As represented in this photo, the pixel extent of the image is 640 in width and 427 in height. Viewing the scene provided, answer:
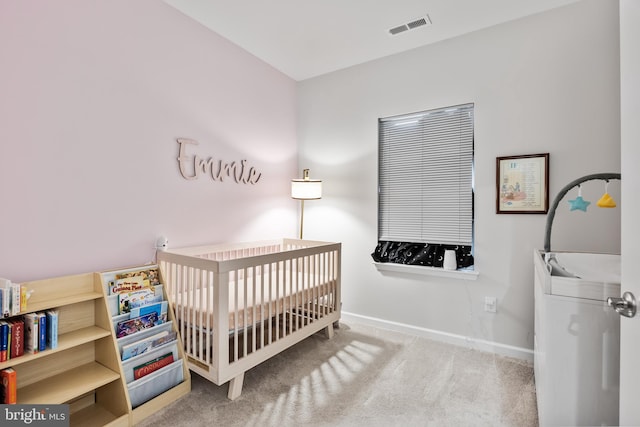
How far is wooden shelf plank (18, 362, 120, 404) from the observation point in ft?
4.89

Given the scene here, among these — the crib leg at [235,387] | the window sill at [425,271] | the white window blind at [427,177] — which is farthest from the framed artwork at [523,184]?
the crib leg at [235,387]

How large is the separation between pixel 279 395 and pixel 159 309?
0.91 meters

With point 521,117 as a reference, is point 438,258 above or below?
below

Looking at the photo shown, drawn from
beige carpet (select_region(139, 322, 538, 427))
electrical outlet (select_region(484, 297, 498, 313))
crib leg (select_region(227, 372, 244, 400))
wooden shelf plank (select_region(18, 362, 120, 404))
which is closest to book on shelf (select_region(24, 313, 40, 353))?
wooden shelf plank (select_region(18, 362, 120, 404))

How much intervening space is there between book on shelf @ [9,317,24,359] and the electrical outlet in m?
2.89

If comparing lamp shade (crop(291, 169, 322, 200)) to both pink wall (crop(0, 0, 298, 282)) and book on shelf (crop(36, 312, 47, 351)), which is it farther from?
book on shelf (crop(36, 312, 47, 351))

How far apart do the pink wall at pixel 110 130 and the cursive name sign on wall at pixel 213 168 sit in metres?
0.05

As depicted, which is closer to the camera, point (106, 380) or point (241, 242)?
point (106, 380)

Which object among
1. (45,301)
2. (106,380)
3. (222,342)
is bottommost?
(106,380)

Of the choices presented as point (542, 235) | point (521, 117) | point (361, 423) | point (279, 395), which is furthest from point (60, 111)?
point (542, 235)

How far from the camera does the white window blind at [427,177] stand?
2.66 metres

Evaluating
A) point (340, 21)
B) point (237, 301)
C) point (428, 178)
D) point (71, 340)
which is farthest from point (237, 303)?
point (340, 21)

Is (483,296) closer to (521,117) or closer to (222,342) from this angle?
(521,117)

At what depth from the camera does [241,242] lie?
114 inches
